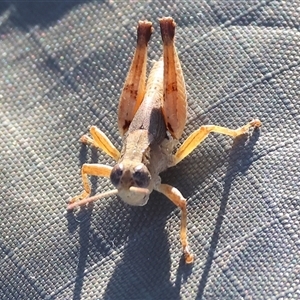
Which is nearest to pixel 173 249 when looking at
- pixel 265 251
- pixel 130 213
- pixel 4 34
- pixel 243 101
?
pixel 130 213

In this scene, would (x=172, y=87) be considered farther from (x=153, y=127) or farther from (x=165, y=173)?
(x=165, y=173)

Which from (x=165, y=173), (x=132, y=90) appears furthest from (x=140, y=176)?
(x=132, y=90)

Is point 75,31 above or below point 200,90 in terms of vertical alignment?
above

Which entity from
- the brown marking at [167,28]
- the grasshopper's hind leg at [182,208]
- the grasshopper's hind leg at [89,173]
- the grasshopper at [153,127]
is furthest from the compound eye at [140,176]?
the brown marking at [167,28]

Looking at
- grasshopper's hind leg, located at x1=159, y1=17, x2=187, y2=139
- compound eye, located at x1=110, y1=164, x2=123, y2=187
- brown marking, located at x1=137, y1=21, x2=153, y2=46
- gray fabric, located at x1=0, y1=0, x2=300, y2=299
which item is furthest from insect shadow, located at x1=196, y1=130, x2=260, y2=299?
brown marking, located at x1=137, y1=21, x2=153, y2=46

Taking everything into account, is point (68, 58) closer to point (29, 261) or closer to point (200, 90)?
point (200, 90)

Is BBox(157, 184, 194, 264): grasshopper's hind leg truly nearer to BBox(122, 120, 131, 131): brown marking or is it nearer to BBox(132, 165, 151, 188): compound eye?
BBox(132, 165, 151, 188): compound eye
